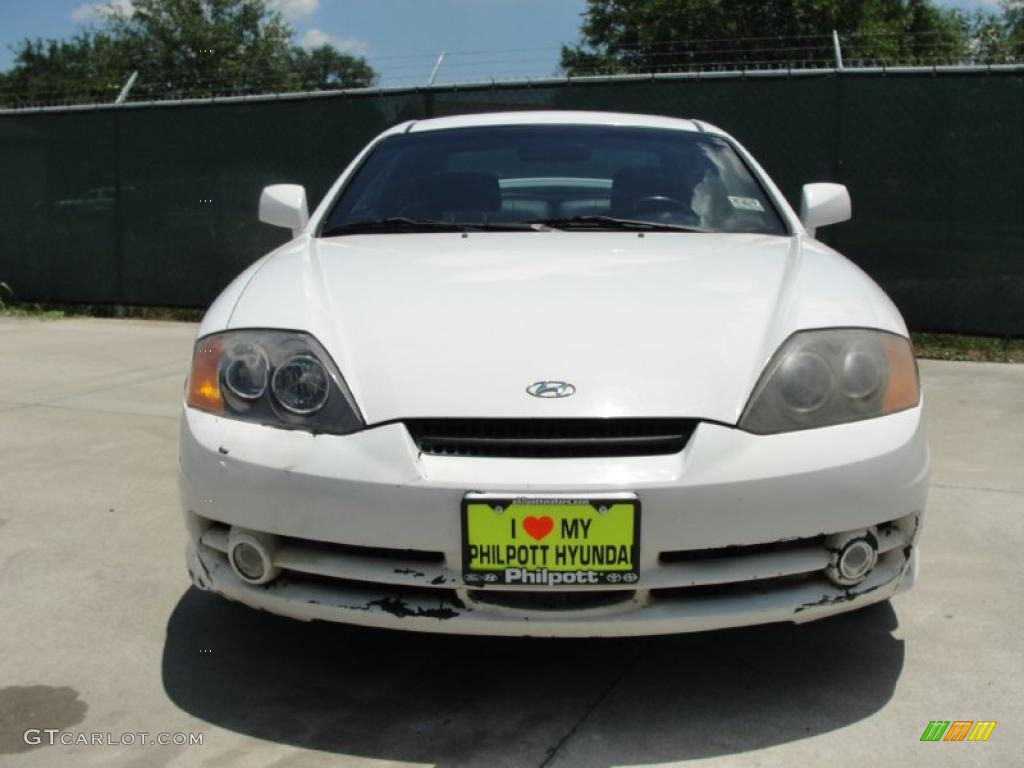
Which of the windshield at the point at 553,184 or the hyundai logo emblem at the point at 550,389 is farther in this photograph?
the windshield at the point at 553,184

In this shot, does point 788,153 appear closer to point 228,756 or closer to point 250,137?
point 250,137

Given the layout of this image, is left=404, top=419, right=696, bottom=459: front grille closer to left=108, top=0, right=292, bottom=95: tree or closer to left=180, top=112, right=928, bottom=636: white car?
left=180, top=112, right=928, bottom=636: white car

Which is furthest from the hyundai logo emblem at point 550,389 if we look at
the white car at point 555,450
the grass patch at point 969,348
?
the grass patch at point 969,348

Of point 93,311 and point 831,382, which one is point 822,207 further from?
point 93,311

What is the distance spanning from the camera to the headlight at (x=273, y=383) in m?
2.18

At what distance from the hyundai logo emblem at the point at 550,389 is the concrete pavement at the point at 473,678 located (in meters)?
0.76

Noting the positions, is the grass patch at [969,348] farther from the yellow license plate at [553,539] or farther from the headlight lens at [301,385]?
the headlight lens at [301,385]

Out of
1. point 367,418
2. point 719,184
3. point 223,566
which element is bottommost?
point 223,566

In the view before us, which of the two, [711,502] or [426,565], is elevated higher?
[711,502]

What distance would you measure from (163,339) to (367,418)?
6.30 metres

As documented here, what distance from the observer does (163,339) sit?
794cm

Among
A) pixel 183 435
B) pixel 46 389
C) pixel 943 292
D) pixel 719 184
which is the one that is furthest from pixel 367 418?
Answer: pixel 943 292

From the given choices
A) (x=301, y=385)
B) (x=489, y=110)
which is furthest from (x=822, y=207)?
(x=489, y=110)
